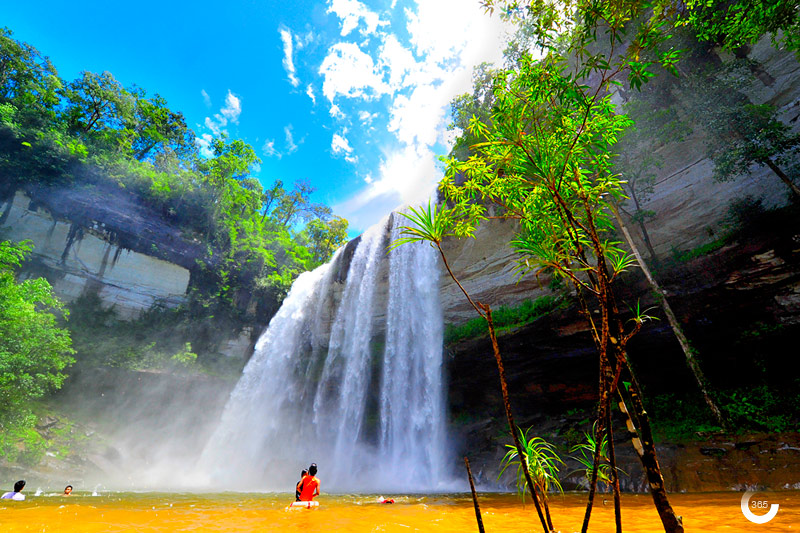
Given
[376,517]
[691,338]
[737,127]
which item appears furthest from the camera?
[691,338]

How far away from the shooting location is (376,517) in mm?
6180

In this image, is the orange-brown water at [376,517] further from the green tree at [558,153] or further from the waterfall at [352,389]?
the waterfall at [352,389]

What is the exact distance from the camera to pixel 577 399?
14.0 m

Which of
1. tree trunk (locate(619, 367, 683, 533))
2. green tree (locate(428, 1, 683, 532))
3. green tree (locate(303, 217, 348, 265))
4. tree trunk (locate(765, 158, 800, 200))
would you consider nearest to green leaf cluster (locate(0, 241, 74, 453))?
green tree (locate(428, 1, 683, 532))

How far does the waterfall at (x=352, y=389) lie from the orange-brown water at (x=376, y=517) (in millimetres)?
9069

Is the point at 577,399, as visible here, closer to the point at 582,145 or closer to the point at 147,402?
the point at 582,145

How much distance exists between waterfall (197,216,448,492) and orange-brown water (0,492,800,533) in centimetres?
907

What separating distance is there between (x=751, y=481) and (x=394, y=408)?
1286cm

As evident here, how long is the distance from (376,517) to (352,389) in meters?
13.1

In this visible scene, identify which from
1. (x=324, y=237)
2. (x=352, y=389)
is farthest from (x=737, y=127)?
(x=324, y=237)

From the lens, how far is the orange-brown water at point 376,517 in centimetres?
495

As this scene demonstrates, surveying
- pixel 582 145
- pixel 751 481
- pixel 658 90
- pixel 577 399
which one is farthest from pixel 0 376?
pixel 658 90

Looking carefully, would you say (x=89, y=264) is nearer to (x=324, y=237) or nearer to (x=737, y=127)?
(x=324, y=237)

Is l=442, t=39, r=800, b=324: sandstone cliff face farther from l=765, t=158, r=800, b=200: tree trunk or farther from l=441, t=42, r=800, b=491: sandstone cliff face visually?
l=765, t=158, r=800, b=200: tree trunk
